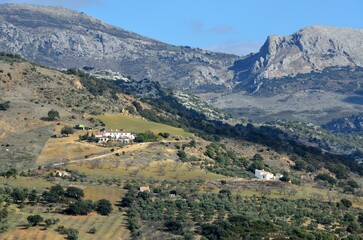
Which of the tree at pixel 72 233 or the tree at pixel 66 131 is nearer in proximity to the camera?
the tree at pixel 72 233

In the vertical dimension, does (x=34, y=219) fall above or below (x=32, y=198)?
below

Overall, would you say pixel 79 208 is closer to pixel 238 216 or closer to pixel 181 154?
pixel 238 216

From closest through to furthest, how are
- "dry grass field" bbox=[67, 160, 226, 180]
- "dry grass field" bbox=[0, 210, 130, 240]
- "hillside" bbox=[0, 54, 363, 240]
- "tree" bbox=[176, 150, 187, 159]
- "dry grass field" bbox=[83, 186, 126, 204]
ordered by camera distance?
"dry grass field" bbox=[0, 210, 130, 240]
"hillside" bbox=[0, 54, 363, 240]
"dry grass field" bbox=[83, 186, 126, 204]
"dry grass field" bbox=[67, 160, 226, 180]
"tree" bbox=[176, 150, 187, 159]

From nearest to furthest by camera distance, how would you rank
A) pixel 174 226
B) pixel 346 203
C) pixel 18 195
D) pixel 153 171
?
pixel 174 226
pixel 18 195
pixel 346 203
pixel 153 171

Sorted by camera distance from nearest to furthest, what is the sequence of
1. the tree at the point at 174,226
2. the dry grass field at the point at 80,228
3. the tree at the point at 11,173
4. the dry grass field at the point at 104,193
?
the dry grass field at the point at 80,228, the tree at the point at 174,226, the dry grass field at the point at 104,193, the tree at the point at 11,173

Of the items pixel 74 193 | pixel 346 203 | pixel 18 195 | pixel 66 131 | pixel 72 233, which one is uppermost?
pixel 66 131

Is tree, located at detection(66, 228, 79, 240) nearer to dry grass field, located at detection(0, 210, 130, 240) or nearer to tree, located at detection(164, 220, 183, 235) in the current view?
dry grass field, located at detection(0, 210, 130, 240)

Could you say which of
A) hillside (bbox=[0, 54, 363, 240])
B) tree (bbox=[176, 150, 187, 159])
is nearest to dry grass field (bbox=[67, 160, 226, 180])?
hillside (bbox=[0, 54, 363, 240])

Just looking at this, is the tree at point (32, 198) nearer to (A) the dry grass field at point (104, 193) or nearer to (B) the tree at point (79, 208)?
(B) the tree at point (79, 208)

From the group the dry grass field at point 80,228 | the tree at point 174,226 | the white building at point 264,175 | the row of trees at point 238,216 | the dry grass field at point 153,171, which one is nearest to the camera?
the dry grass field at point 80,228

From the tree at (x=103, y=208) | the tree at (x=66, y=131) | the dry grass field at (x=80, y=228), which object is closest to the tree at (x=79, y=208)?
the dry grass field at (x=80, y=228)

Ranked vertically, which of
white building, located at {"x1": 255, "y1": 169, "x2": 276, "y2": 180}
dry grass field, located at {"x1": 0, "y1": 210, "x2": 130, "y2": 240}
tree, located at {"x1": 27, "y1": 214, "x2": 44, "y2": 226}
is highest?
white building, located at {"x1": 255, "y1": 169, "x2": 276, "y2": 180}

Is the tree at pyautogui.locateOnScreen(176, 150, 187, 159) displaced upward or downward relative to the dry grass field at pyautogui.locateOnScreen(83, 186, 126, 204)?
upward

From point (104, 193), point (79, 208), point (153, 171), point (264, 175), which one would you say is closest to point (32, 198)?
point (79, 208)
